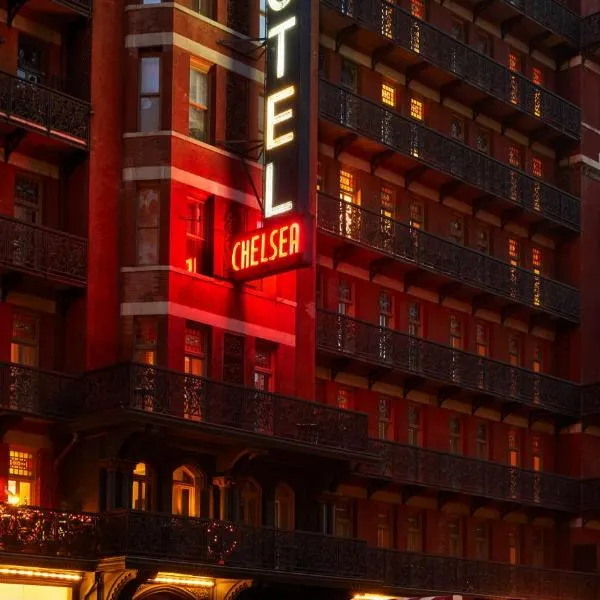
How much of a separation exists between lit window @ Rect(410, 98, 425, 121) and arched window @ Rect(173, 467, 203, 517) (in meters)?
15.6

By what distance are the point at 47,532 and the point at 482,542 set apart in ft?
61.8

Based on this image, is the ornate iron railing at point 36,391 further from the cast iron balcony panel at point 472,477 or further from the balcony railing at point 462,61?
the balcony railing at point 462,61

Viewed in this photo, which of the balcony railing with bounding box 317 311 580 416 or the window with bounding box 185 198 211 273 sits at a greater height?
the window with bounding box 185 198 211 273

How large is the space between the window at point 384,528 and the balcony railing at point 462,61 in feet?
44.5

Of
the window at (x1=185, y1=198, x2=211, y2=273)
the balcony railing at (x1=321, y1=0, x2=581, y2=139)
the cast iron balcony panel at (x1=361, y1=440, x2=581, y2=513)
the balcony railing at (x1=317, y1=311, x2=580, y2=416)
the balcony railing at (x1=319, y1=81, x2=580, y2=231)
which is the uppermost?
the balcony railing at (x1=321, y1=0, x2=581, y2=139)

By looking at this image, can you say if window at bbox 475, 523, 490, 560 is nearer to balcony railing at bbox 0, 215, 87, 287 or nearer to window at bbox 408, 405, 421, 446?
window at bbox 408, 405, 421, 446

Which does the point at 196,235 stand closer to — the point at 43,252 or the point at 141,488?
the point at 43,252

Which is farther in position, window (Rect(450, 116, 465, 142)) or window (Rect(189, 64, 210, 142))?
window (Rect(450, 116, 465, 142))

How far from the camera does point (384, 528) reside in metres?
52.2

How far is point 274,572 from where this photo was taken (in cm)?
4409

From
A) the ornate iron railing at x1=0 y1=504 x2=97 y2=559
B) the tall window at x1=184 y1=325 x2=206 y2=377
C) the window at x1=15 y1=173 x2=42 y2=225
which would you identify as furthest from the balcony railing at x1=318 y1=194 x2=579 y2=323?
the ornate iron railing at x1=0 y1=504 x2=97 y2=559

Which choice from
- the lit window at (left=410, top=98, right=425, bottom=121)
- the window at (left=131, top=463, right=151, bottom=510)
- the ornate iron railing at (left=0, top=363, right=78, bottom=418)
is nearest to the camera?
the ornate iron railing at (left=0, top=363, right=78, bottom=418)

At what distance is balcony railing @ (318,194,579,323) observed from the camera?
165 ft

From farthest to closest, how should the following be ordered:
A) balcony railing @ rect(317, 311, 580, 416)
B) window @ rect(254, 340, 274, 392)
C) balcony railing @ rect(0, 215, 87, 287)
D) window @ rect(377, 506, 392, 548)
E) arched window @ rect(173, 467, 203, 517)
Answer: window @ rect(377, 506, 392, 548), balcony railing @ rect(317, 311, 580, 416), window @ rect(254, 340, 274, 392), arched window @ rect(173, 467, 203, 517), balcony railing @ rect(0, 215, 87, 287)
